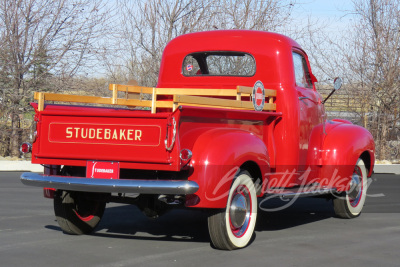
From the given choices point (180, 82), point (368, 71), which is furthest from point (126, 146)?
point (368, 71)

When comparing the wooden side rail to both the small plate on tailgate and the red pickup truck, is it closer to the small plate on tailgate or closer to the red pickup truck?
the red pickup truck

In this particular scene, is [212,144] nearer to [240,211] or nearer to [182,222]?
[240,211]

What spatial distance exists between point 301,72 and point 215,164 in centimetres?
297

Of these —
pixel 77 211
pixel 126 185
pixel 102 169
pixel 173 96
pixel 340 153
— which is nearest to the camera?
pixel 126 185

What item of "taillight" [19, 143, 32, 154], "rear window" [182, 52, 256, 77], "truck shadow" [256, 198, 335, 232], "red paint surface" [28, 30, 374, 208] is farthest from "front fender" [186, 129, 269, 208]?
"rear window" [182, 52, 256, 77]

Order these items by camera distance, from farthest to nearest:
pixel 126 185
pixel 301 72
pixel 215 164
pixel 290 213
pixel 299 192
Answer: pixel 290 213
pixel 301 72
pixel 299 192
pixel 215 164
pixel 126 185

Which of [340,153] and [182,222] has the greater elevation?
[340,153]

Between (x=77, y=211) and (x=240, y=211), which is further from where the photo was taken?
(x=77, y=211)

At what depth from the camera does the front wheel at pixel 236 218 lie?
20.7 ft

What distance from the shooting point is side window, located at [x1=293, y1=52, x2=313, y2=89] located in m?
8.44

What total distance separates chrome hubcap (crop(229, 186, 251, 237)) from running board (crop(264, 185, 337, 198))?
1.64 ft

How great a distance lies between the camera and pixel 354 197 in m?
9.06

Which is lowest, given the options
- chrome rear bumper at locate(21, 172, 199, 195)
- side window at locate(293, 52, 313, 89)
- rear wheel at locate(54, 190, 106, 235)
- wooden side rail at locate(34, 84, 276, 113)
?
rear wheel at locate(54, 190, 106, 235)

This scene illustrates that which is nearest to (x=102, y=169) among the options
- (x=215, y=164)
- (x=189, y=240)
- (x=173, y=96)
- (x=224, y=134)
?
(x=173, y=96)
